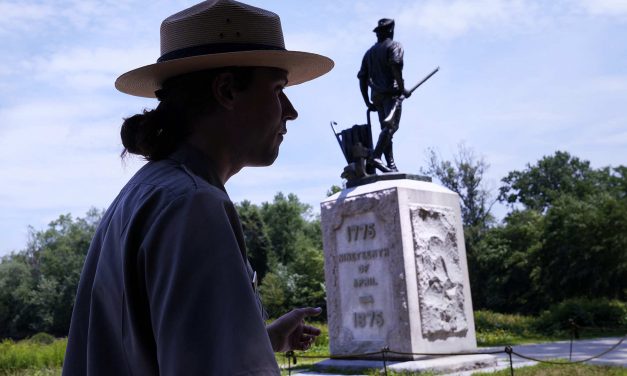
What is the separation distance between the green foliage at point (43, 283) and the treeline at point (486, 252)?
0.08 meters

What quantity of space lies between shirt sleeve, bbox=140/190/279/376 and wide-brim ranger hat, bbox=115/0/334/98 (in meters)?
0.52

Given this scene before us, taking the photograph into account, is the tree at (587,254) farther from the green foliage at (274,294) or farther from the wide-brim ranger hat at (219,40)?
the wide-brim ranger hat at (219,40)

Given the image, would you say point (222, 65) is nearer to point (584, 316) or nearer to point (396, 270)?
point (396, 270)

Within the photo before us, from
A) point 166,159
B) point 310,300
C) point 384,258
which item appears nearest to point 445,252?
point 384,258

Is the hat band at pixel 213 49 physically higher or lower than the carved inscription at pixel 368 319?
higher

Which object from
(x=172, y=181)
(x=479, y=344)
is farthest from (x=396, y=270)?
(x=172, y=181)

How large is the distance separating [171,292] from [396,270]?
9.30m

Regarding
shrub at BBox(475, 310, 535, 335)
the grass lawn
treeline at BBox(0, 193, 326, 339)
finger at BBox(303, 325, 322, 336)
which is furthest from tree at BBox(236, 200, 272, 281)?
finger at BBox(303, 325, 322, 336)

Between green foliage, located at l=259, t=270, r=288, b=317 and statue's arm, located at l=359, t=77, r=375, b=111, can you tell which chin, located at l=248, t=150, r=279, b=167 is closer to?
statue's arm, located at l=359, t=77, r=375, b=111

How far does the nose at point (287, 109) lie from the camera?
1.92m

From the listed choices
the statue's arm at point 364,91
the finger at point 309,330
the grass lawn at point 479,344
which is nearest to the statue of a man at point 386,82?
the statue's arm at point 364,91

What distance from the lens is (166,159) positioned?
1.59 meters

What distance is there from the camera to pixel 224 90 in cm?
169

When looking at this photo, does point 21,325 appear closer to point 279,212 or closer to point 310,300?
point 279,212
